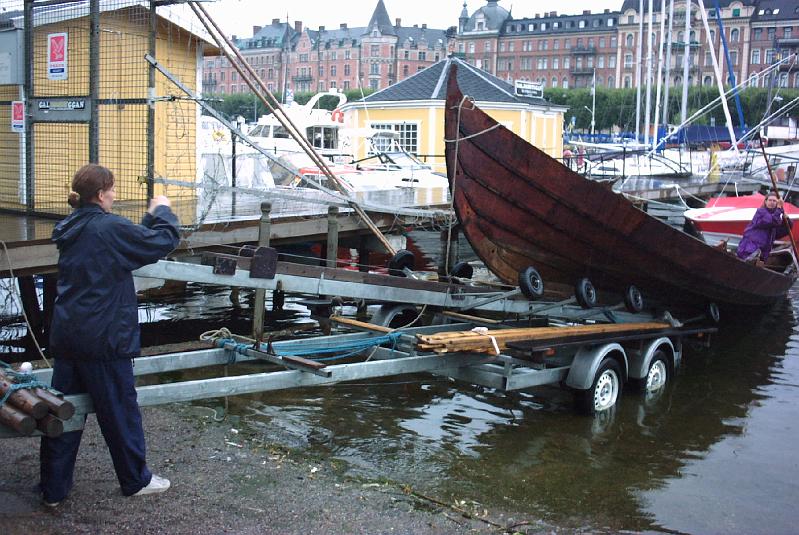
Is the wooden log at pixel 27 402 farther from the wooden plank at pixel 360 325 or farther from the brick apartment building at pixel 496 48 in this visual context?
the brick apartment building at pixel 496 48

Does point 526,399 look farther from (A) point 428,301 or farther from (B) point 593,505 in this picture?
(B) point 593,505

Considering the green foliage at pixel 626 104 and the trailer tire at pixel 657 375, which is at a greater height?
the green foliage at pixel 626 104

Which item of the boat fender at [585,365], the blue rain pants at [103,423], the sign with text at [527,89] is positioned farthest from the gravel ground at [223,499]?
the sign with text at [527,89]

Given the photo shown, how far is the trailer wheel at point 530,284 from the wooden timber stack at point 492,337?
63cm

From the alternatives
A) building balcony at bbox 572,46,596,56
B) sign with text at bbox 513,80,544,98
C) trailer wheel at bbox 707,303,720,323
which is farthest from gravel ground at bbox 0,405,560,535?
building balcony at bbox 572,46,596,56

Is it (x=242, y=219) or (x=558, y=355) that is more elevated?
(x=242, y=219)

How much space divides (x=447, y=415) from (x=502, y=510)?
2.61m

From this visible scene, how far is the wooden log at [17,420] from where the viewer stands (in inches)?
168

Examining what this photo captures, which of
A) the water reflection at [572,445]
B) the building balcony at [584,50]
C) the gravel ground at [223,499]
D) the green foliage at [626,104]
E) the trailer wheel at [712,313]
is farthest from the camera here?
the building balcony at [584,50]

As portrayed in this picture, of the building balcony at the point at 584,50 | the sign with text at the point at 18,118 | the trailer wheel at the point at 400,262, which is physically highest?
the building balcony at the point at 584,50

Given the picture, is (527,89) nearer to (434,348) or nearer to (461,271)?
(461,271)

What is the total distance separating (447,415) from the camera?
322 inches

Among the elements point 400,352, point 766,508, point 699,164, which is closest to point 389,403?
point 400,352

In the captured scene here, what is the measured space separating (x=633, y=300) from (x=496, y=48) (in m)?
129
